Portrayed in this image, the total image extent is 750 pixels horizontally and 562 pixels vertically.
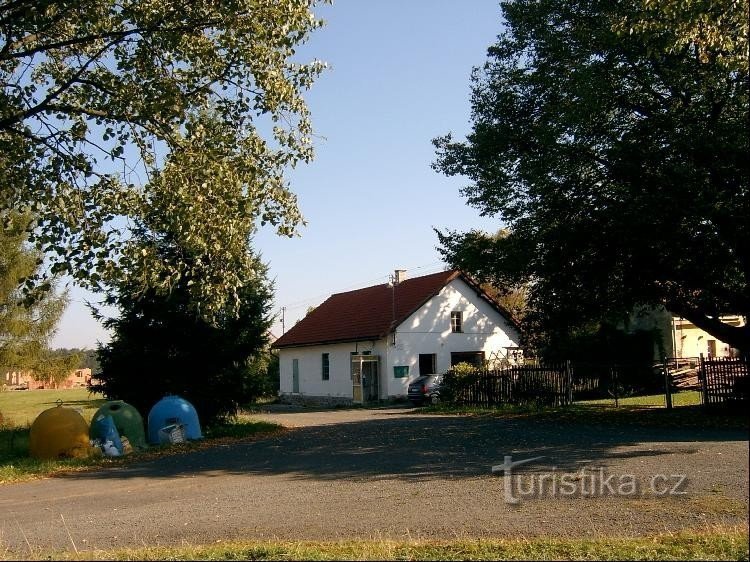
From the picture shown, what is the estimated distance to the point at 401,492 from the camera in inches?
451

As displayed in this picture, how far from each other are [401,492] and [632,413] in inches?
541

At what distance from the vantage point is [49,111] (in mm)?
12750

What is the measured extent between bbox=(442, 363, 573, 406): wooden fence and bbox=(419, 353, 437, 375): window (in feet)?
25.7

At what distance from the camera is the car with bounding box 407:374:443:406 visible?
1407 inches

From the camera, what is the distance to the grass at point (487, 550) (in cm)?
693

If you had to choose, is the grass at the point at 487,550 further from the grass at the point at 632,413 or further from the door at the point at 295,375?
the door at the point at 295,375

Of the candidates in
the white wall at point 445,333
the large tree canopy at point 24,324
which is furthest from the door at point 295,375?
the large tree canopy at point 24,324

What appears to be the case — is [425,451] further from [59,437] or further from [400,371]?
[400,371]

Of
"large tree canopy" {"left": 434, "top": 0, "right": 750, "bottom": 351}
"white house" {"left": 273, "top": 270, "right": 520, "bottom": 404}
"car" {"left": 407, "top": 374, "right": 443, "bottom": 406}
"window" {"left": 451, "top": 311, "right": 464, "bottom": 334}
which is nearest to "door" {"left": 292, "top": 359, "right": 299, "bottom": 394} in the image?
"white house" {"left": 273, "top": 270, "right": 520, "bottom": 404}

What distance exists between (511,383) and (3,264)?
22041mm

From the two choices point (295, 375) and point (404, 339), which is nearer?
point (404, 339)

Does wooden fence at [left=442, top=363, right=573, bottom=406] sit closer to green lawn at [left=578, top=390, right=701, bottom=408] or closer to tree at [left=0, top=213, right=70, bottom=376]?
green lawn at [left=578, top=390, right=701, bottom=408]

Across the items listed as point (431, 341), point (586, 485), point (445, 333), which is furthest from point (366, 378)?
point (586, 485)

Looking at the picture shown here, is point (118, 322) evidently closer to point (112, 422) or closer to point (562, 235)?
point (112, 422)
